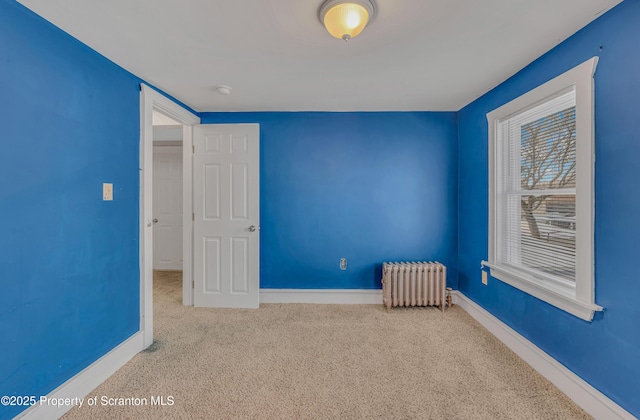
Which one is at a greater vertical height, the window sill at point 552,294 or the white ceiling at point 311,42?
the white ceiling at point 311,42

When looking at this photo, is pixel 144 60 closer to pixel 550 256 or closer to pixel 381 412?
pixel 381 412

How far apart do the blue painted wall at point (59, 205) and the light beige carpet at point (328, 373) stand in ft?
1.49

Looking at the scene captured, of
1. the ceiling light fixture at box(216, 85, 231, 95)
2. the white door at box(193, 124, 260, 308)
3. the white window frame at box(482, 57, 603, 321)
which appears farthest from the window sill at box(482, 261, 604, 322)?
the ceiling light fixture at box(216, 85, 231, 95)

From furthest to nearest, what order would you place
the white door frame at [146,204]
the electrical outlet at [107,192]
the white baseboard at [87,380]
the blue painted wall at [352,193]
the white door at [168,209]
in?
the white door at [168,209] → the blue painted wall at [352,193] → the white door frame at [146,204] → the electrical outlet at [107,192] → the white baseboard at [87,380]

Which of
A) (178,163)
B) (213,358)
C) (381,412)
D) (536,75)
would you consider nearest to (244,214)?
(213,358)

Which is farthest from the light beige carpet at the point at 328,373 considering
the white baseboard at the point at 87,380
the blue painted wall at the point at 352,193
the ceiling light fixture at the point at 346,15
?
the ceiling light fixture at the point at 346,15

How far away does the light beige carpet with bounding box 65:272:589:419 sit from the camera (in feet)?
5.32

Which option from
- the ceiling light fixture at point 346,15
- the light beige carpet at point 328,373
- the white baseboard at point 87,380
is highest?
the ceiling light fixture at point 346,15

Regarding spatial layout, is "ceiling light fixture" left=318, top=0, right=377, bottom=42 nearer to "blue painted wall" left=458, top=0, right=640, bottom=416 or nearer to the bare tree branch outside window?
"blue painted wall" left=458, top=0, right=640, bottom=416

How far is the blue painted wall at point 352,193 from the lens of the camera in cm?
325

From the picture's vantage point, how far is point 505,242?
248 centimetres

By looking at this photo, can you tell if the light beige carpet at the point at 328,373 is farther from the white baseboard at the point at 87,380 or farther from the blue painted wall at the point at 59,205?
the blue painted wall at the point at 59,205

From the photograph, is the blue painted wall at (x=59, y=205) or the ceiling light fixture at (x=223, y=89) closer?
the blue painted wall at (x=59, y=205)

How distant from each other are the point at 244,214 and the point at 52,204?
67.9 inches
